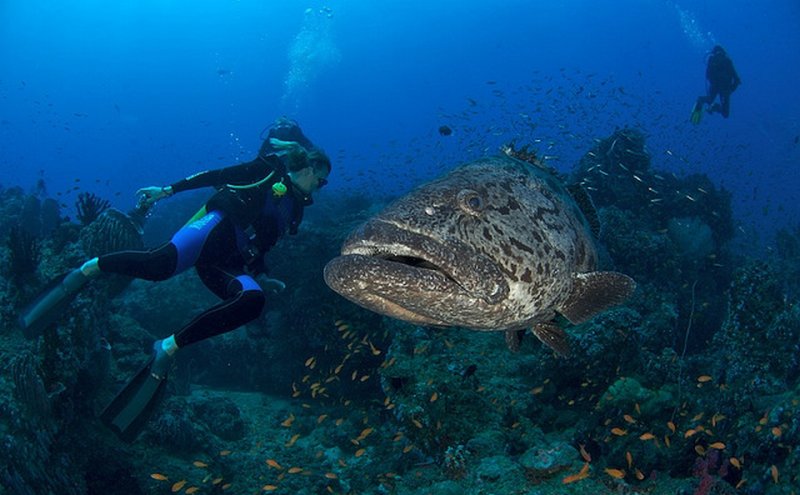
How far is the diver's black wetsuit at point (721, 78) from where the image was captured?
19812 millimetres

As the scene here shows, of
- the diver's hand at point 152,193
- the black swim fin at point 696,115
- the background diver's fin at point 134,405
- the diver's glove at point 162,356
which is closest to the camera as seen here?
the diver's glove at point 162,356

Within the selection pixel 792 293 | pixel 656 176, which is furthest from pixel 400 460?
pixel 792 293

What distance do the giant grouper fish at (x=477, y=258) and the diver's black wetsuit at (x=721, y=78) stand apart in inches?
833

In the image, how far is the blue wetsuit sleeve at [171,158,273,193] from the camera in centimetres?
629

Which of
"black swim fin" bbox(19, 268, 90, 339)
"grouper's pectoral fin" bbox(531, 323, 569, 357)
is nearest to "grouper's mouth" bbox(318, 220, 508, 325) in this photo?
"grouper's pectoral fin" bbox(531, 323, 569, 357)

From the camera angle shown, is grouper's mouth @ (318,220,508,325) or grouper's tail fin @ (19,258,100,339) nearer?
grouper's mouth @ (318,220,508,325)

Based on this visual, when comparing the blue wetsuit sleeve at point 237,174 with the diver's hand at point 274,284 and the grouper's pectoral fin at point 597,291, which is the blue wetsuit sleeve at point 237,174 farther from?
the grouper's pectoral fin at point 597,291

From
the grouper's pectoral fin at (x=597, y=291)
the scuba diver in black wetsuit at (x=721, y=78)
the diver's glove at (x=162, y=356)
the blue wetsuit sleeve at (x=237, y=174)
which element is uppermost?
the scuba diver in black wetsuit at (x=721, y=78)

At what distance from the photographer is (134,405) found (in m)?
5.22

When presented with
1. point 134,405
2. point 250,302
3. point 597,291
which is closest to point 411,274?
point 597,291

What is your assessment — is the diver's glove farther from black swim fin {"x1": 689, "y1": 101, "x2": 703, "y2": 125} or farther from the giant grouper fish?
black swim fin {"x1": 689, "y1": 101, "x2": 703, "y2": 125}

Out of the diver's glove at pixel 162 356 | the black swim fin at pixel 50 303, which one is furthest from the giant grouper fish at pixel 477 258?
the black swim fin at pixel 50 303

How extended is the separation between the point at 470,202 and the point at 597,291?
135 centimetres

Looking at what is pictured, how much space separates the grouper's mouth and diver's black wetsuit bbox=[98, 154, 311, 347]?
2877 mm
